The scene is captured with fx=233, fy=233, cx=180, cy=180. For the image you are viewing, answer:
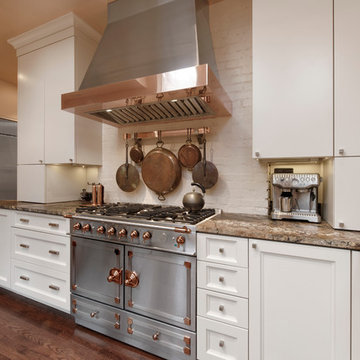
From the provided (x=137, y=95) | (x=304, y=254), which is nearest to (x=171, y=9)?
(x=137, y=95)

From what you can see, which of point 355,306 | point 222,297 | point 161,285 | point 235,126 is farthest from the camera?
point 235,126

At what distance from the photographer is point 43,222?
2158 mm

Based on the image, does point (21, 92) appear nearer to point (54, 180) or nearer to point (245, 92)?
point (54, 180)

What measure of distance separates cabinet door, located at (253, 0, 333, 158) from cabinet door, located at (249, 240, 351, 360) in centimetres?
62

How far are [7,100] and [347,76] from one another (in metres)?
4.43

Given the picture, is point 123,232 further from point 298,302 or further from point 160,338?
point 298,302

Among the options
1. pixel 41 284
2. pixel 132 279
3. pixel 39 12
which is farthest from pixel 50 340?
pixel 39 12

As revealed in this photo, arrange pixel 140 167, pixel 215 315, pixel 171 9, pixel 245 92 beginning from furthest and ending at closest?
pixel 140 167, pixel 245 92, pixel 171 9, pixel 215 315

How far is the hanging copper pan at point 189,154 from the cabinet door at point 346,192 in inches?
44.1

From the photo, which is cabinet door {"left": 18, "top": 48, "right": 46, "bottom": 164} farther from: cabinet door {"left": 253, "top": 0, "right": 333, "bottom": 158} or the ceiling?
cabinet door {"left": 253, "top": 0, "right": 333, "bottom": 158}

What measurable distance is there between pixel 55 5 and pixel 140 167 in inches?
66.5

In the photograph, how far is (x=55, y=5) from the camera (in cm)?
216

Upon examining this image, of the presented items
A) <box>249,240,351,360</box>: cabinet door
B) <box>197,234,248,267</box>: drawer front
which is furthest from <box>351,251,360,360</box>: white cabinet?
<box>197,234,248,267</box>: drawer front

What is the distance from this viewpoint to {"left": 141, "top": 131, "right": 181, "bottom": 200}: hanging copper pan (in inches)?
89.3
